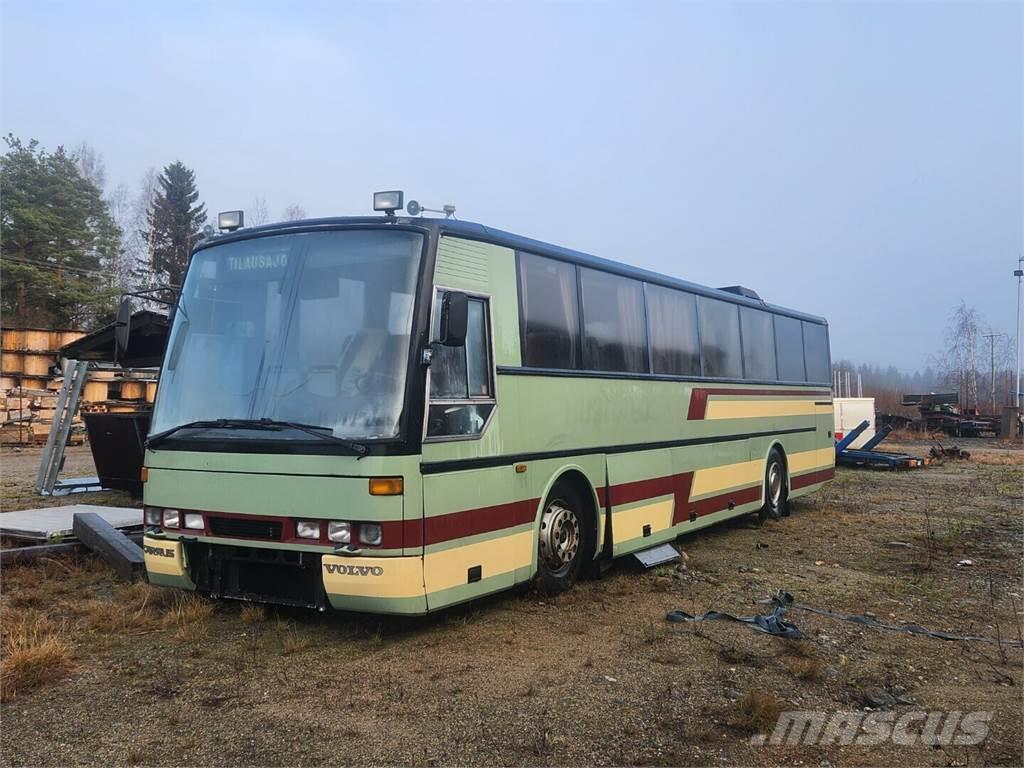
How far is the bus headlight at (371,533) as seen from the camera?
5.52 meters

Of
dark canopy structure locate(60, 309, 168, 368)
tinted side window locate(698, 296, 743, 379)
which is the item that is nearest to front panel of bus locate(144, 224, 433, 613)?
tinted side window locate(698, 296, 743, 379)

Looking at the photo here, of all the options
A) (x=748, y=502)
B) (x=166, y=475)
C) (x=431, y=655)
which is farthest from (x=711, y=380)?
(x=166, y=475)

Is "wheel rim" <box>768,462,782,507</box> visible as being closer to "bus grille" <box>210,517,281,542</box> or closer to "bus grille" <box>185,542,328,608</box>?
"bus grille" <box>185,542,328,608</box>

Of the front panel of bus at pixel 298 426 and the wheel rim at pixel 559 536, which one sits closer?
the front panel of bus at pixel 298 426

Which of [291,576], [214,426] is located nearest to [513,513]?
[291,576]

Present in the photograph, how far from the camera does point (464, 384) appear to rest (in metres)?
6.30

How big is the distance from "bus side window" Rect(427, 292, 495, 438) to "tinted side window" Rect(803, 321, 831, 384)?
9446 millimetres

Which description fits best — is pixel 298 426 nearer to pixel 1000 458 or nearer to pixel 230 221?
pixel 230 221

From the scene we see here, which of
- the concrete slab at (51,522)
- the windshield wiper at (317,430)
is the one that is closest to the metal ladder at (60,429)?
the concrete slab at (51,522)

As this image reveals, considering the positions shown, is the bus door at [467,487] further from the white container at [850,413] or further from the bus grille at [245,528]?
the white container at [850,413]

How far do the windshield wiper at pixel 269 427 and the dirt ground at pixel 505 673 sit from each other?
4.57 ft

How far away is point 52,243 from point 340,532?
42.4 meters

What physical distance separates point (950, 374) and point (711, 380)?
71819mm

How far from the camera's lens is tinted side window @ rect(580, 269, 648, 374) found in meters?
8.10
